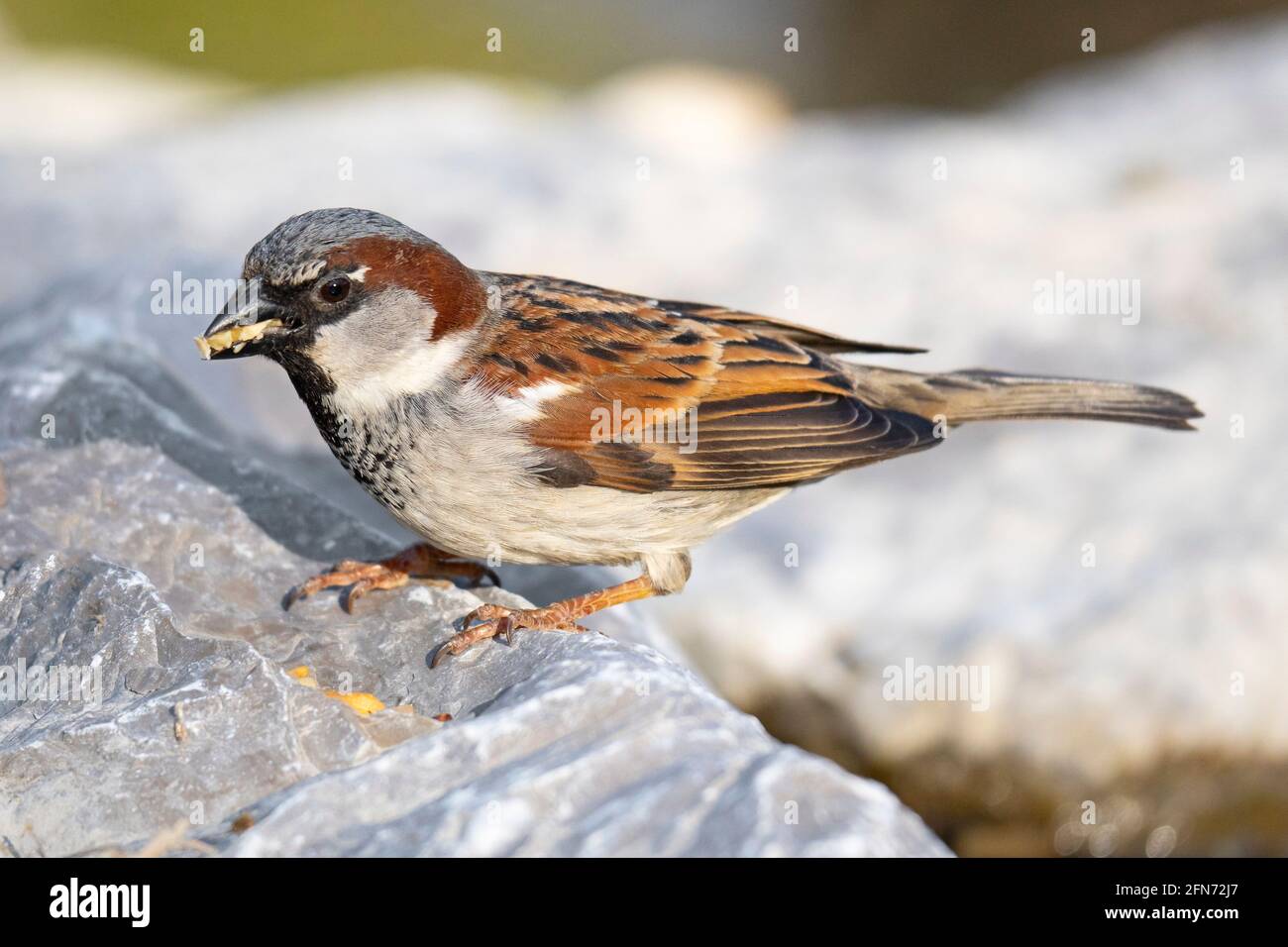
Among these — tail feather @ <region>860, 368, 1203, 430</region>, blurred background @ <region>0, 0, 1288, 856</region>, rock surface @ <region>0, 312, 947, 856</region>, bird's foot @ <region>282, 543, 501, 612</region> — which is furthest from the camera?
blurred background @ <region>0, 0, 1288, 856</region>

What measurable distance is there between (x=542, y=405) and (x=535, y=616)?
653mm

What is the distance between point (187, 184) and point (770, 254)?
349 centimetres

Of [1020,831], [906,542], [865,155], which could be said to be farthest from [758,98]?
[1020,831]

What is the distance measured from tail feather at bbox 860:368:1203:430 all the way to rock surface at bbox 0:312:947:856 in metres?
1.30

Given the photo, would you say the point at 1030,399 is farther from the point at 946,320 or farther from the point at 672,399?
the point at 946,320

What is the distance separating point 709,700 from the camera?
3363 mm

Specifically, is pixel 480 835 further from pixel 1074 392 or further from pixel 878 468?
pixel 878 468

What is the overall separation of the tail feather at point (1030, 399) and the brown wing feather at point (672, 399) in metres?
0.17

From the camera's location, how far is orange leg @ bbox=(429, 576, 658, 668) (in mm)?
3855

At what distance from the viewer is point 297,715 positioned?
134 inches
